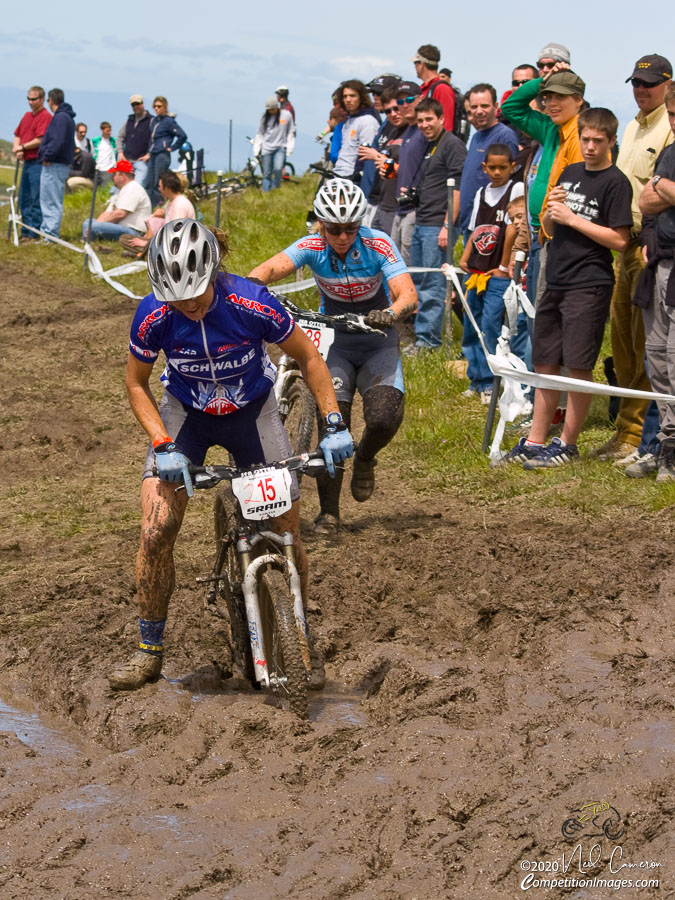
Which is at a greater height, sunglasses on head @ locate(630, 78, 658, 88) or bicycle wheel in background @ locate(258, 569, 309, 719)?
sunglasses on head @ locate(630, 78, 658, 88)

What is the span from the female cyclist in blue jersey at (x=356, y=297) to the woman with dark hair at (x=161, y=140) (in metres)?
14.6

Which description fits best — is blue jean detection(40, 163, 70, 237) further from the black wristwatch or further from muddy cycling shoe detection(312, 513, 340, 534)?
the black wristwatch

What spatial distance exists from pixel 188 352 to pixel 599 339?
4388 millimetres

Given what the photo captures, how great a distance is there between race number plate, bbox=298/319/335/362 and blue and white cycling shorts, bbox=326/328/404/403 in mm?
145

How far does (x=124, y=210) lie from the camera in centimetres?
2105

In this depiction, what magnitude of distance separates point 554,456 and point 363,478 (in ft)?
5.68

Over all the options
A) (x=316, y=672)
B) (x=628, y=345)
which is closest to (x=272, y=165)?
(x=628, y=345)

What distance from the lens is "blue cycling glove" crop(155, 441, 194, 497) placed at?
5422mm

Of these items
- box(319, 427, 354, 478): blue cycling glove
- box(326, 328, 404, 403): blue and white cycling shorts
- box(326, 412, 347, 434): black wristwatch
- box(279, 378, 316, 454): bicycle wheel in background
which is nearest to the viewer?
box(319, 427, 354, 478): blue cycling glove

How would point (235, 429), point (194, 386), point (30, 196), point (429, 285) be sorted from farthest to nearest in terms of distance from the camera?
point (30, 196)
point (429, 285)
point (235, 429)
point (194, 386)

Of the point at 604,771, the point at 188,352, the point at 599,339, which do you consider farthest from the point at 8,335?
the point at 604,771

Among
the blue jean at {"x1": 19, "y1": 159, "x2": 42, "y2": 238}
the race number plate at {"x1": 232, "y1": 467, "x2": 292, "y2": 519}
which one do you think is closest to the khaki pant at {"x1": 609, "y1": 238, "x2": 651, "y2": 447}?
the race number plate at {"x1": 232, "y1": 467, "x2": 292, "y2": 519}

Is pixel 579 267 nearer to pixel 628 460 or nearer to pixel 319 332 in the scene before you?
pixel 628 460

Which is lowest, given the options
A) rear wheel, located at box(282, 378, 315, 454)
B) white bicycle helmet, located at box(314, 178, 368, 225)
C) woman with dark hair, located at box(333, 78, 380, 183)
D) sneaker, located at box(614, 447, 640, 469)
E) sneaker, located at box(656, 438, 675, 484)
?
sneaker, located at box(614, 447, 640, 469)
